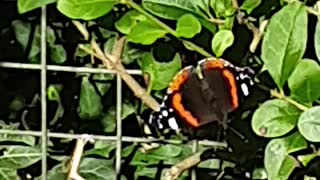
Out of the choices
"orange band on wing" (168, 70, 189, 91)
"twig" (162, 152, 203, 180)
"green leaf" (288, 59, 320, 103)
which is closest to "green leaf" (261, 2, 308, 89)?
"green leaf" (288, 59, 320, 103)

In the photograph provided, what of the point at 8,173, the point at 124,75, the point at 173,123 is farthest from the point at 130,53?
the point at 8,173

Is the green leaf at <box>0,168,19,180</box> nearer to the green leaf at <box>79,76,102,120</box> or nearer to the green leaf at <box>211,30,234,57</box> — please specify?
the green leaf at <box>79,76,102,120</box>

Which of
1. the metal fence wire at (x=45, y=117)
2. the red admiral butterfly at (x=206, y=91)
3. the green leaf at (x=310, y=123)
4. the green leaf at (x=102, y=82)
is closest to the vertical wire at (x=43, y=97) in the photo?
the metal fence wire at (x=45, y=117)

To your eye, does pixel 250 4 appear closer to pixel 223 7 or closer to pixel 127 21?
pixel 223 7

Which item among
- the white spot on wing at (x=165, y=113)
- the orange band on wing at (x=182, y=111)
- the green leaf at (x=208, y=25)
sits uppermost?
the green leaf at (x=208, y=25)

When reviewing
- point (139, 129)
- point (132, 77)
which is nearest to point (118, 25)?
point (132, 77)

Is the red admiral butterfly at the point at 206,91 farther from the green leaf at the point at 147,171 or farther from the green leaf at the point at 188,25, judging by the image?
the green leaf at the point at 147,171

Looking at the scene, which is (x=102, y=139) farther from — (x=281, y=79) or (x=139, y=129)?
(x=281, y=79)

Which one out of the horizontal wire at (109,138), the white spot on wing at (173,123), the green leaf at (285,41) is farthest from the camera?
the horizontal wire at (109,138)
